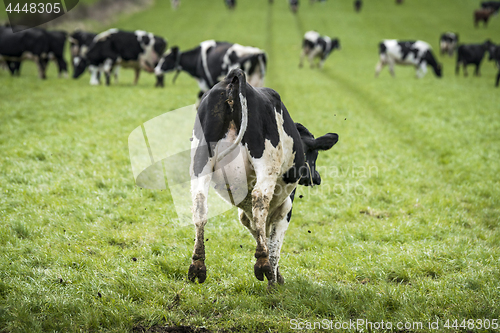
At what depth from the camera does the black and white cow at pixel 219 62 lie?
14.0 m

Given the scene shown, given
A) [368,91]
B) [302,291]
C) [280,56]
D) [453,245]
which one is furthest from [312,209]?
[280,56]

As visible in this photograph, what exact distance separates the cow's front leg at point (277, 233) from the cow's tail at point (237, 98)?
1258 mm

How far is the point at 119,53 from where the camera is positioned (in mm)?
19766

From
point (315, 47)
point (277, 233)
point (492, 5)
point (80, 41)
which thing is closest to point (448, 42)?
point (315, 47)

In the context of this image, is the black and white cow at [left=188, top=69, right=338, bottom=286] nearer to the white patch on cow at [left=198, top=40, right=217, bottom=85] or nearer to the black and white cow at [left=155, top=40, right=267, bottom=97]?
the black and white cow at [left=155, top=40, right=267, bottom=97]

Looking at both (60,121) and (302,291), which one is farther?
(60,121)

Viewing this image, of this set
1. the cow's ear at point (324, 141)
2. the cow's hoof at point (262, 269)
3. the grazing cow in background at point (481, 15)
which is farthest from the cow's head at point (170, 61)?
the grazing cow in background at point (481, 15)

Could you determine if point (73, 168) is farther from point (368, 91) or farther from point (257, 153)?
point (368, 91)

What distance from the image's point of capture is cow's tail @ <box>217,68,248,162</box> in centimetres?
347

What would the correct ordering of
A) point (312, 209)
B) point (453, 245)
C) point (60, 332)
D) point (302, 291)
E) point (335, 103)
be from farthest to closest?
point (335, 103) → point (312, 209) → point (453, 245) → point (302, 291) → point (60, 332)

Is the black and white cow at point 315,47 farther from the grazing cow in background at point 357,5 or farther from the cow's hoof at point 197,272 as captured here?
the cow's hoof at point 197,272

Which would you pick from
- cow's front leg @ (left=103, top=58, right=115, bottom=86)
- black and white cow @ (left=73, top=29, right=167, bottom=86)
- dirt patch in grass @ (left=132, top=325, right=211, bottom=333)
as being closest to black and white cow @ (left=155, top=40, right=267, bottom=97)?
black and white cow @ (left=73, top=29, right=167, bottom=86)

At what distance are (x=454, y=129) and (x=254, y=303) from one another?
35.1 feet

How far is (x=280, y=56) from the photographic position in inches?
1221
